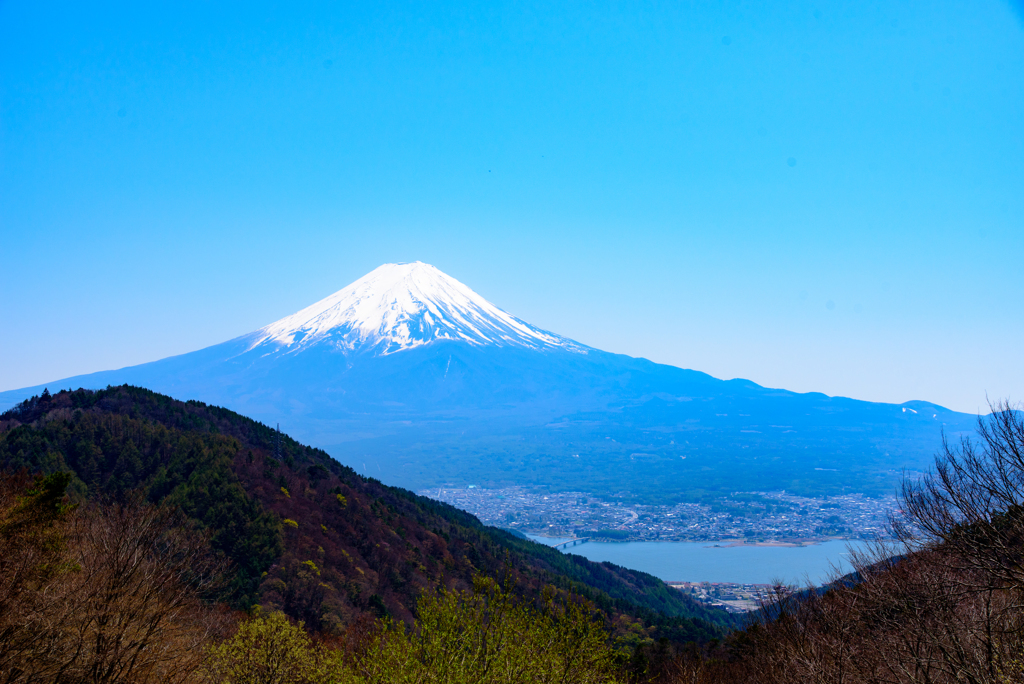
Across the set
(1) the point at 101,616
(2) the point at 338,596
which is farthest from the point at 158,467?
(1) the point at 101,616

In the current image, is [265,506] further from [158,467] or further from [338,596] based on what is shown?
[338,596]

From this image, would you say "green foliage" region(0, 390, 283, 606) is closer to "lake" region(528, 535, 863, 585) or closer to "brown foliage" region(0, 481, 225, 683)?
"brown foliage" region(0, 481, 225, 683)

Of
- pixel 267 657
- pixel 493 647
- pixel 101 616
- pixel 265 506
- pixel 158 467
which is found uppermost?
pixel 493 647

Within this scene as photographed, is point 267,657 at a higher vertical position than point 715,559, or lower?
higher

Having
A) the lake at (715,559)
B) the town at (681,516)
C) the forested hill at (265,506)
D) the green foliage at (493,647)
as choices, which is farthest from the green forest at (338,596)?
the town at (681,516)

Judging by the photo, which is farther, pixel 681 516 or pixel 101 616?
pixel 681 516

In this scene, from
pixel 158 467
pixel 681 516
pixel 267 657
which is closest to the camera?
pixel 267 657

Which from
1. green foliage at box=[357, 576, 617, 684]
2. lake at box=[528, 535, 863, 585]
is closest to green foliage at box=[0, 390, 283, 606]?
Answer: green foliage at box=[357, 576, 617, 684]

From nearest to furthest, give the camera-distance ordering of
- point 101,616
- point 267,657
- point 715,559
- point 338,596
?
1. point 101,616
2. point 267,657
3. point 338,596
4. point 715,559
